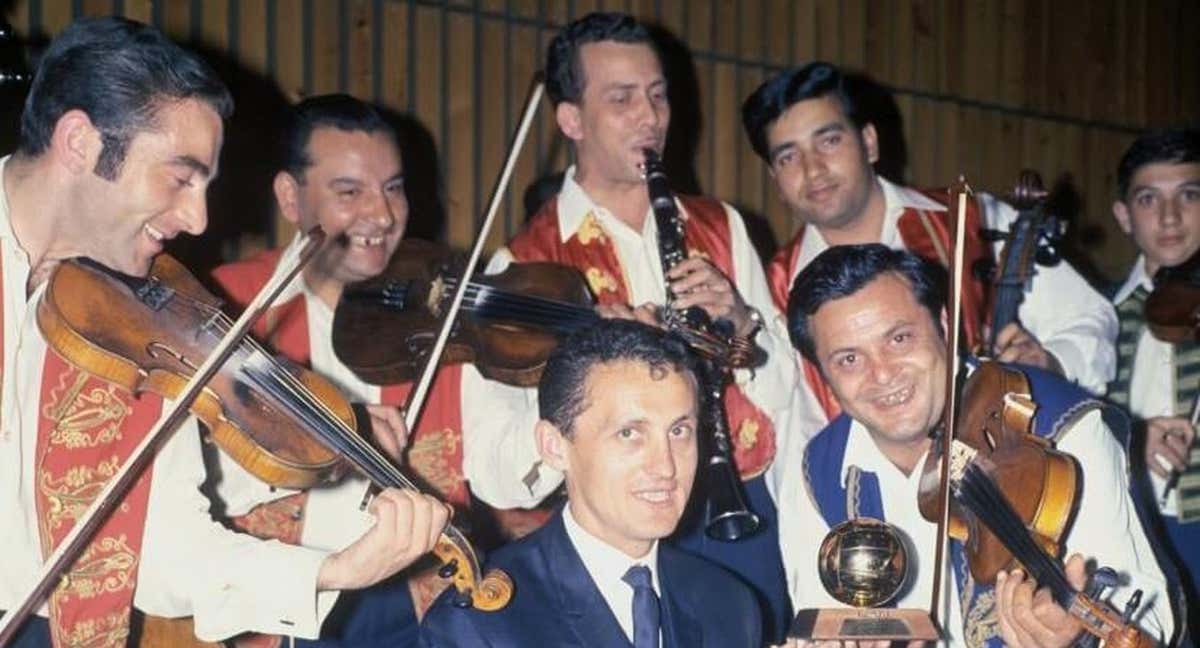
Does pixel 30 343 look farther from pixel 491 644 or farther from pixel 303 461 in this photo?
pixel 491 644

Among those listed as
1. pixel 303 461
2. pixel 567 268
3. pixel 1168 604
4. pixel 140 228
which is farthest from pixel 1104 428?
pixel 140 228

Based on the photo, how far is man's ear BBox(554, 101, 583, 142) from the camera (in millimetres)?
3508

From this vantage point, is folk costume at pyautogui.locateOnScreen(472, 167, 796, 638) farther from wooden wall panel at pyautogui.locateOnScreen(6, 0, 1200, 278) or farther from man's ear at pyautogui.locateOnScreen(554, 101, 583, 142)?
wooden wall panel at pyautogui.locateOnScreen(6, 0, 1200, 278)

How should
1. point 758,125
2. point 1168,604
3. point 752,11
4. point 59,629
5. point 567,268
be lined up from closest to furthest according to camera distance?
point 59,629, point 1168,604, point 567,268, point 758,125, point 752,11

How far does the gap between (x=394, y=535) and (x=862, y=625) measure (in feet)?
2.29

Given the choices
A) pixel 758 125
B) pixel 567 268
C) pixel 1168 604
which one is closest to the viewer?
pixel 1168 604

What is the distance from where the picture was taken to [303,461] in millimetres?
2252

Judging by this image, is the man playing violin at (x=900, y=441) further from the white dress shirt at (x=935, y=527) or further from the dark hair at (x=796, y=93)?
Result: the dark hair at (x=796, y=93)

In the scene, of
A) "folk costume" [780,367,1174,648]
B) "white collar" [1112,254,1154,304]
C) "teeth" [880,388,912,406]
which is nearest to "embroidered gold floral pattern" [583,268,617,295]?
"folk costume" [780,367,1174,648]

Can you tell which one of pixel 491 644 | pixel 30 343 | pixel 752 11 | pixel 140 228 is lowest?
pixel 491 644

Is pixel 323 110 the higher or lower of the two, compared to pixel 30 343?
higher

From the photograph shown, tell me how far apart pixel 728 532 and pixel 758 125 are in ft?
4.36

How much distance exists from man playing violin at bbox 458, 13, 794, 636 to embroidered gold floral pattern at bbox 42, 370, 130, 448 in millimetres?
1013

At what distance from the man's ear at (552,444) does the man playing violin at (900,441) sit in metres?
0.67
